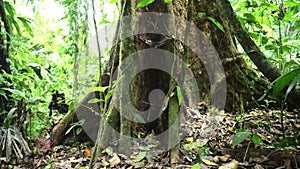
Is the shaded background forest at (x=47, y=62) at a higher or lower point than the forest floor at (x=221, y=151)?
higher

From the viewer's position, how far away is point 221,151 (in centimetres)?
181

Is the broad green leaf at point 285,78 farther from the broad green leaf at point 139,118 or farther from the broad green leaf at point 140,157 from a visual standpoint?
the broad green leaf at point 139,118

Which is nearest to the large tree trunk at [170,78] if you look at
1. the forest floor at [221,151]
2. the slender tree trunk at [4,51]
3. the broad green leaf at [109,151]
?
the broad green leaf at [109,151]

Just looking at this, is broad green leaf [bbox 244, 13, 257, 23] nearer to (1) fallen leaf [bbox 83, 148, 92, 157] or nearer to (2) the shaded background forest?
(2) the shaded background forest

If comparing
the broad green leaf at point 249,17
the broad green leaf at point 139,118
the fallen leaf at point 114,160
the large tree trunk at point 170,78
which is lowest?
the fallen leaf at point 114,160

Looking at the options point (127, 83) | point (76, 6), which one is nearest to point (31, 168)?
point (127, 83)

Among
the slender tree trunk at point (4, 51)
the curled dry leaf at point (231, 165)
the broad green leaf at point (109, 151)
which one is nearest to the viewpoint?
the curled dry leaf at point (231, 165)

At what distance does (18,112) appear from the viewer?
7.98ft

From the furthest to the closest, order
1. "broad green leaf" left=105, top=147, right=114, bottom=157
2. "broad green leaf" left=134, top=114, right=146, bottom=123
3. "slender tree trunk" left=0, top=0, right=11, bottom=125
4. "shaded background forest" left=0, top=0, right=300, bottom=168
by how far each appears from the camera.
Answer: "slender tree trunk" left=0, top=0, right=11, bottom=125, "shaded background forest" left=0, top=0, right=300, bottom=168, "broad green leaf" left=134, top=114, right=146, bottom=123, "broad green leaf" left=105, top=147, right=114, bottom=157

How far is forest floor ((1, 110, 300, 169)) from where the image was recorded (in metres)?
1.60

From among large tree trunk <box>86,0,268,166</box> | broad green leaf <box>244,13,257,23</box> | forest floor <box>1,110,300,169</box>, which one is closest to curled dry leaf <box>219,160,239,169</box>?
forest floor <box>1,110,300,169</box>

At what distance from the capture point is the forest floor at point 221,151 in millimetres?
1602

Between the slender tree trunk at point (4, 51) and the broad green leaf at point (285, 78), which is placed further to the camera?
the slender tree trunk at point (4, 51)

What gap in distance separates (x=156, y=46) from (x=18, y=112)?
133 cm
